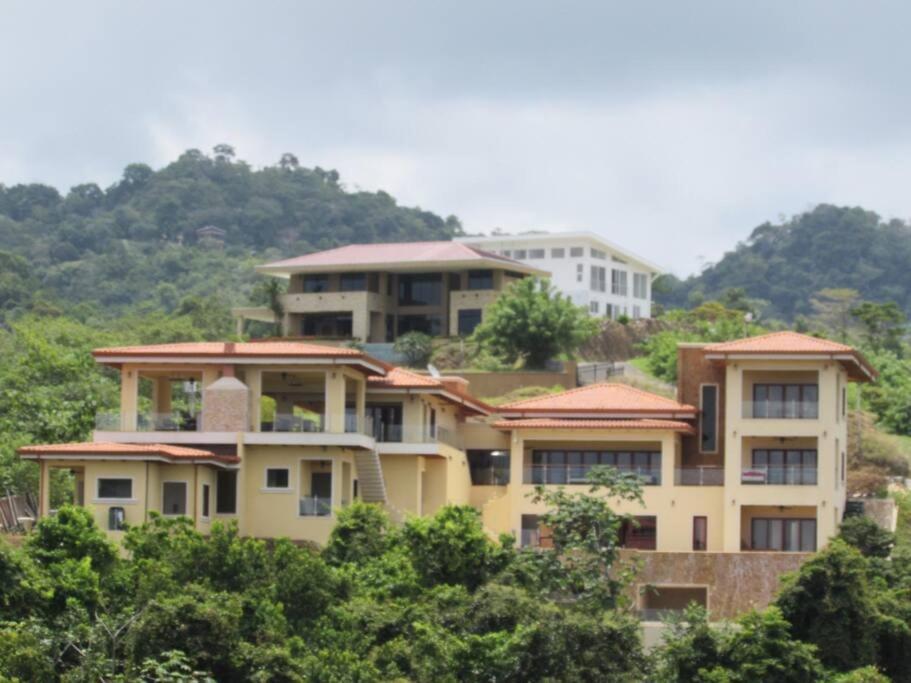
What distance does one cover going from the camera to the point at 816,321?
152 meters

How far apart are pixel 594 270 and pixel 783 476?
171 feet

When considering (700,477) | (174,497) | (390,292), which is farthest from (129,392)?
(390,292)

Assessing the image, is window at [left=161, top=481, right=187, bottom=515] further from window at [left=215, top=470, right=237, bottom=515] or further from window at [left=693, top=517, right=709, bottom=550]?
window at [left=693, top=517, right=709, bottom=550]

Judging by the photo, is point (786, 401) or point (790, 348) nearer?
point (790, 348)

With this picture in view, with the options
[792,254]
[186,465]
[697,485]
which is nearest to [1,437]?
[186,465]

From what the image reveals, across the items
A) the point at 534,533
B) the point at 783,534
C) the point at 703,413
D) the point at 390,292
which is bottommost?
the point at 534,533

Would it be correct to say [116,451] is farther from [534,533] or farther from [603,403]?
[603,403]

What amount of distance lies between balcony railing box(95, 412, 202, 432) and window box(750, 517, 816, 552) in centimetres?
1532

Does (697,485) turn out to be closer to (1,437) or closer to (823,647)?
(823,647)

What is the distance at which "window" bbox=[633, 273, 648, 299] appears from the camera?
114 m

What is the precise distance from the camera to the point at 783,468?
58844mm

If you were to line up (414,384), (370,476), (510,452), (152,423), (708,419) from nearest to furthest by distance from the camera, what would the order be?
(152,423), (370,476), (414,384), (708,419), (510,452)

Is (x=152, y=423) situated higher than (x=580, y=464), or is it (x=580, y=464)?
(x=152, y=423)

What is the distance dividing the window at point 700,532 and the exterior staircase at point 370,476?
853 centimetres
